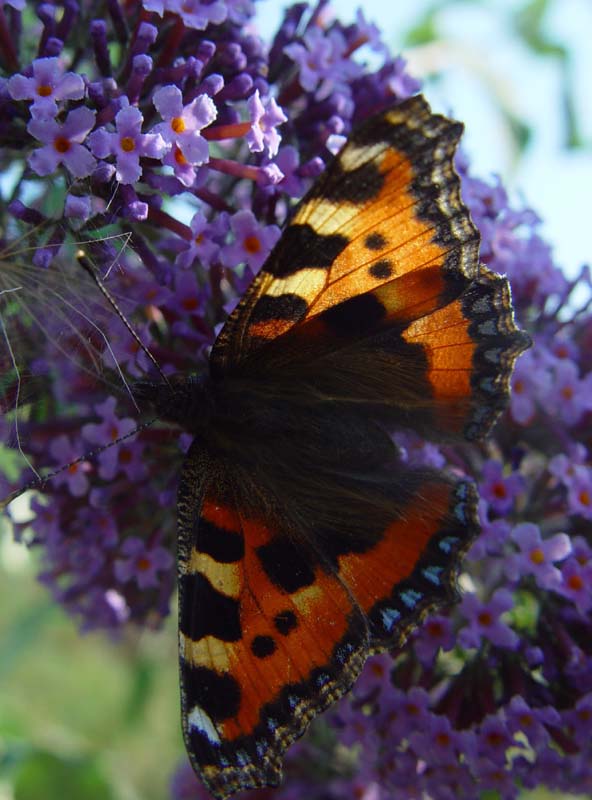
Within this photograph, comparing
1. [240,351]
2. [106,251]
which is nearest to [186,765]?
[240,351]

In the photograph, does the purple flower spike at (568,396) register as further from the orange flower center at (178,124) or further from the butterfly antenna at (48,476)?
the orange flower center at (178,124)

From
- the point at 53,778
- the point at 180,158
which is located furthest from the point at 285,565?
the point at 53,778

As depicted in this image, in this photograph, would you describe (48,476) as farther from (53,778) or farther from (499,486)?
(53,778)

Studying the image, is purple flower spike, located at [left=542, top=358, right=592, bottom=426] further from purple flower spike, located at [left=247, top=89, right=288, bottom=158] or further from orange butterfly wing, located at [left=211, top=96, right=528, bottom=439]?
purple flower spike, located at [left=247, top=89, right=288, bottom=158]

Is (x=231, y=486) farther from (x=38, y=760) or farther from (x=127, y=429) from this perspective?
(x=38, y=760)

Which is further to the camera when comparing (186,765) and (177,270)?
(186,765)

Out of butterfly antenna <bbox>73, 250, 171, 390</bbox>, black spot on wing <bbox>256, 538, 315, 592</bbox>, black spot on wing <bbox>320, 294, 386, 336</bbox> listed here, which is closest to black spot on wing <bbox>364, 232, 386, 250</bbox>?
black spot on wing <bbox>320, 294, 386, 336</bbox>
